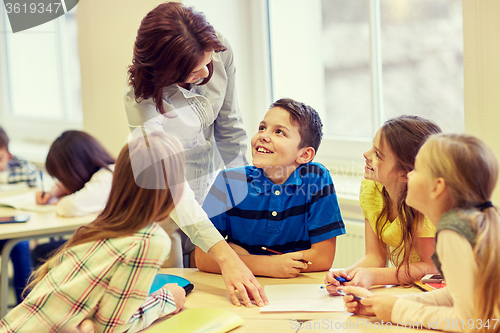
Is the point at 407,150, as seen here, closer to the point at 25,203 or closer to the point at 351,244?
the point at 351,244

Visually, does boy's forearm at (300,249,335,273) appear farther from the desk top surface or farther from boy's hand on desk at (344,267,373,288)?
the desk top surface

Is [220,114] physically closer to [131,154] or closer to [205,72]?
[205,72]

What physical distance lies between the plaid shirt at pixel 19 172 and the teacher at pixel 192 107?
1.78m

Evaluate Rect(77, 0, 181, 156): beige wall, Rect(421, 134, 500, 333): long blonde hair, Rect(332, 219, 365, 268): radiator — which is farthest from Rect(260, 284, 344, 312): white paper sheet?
Rect(77, 0, 181, 156): beige wall

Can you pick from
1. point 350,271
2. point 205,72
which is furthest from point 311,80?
point 350,271

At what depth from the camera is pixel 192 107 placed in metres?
1.64

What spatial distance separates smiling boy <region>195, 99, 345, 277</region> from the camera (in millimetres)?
1490

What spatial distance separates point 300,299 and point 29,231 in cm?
152

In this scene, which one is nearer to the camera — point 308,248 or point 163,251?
point 163,251

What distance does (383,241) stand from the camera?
4.67ft

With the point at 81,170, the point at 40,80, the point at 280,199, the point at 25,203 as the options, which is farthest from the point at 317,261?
the point at 40,80

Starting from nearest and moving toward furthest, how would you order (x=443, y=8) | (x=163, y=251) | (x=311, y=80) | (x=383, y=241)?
1. (x=163, y=251)
2. (x=383, y=241)
3. (x=443, y=8)
4. (x=311, y=80)

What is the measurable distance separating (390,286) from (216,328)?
0.51 m

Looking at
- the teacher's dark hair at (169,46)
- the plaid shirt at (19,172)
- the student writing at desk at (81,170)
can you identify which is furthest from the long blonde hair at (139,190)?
the plaid shirt at (19,172)
